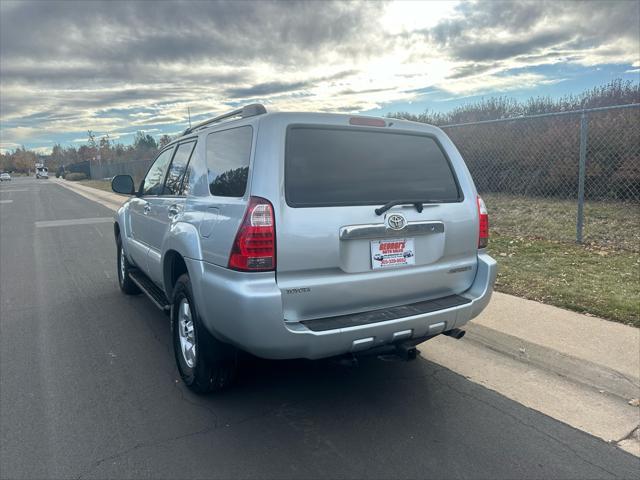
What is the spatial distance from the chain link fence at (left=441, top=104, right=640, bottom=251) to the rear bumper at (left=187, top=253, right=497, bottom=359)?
5.57m

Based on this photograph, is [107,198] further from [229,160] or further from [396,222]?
[396,222]

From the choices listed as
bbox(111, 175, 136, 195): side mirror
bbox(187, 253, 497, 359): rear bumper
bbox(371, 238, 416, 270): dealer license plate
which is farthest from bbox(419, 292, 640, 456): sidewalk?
bbox(111, 175, 136, 195): side mirror

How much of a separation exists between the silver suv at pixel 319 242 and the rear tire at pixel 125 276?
270 cm

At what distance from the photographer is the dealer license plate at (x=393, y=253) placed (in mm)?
3111

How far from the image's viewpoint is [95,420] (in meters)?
3.28

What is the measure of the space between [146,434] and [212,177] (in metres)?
1.74

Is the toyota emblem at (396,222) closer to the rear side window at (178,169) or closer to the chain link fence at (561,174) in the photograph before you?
the rear side window at (178,169)

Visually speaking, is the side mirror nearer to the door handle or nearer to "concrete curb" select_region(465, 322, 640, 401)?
the door handle

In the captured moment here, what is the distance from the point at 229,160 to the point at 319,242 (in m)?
0.92

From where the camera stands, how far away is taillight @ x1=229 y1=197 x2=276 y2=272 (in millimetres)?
2842

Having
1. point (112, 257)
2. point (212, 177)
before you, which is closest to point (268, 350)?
point (212, 177)

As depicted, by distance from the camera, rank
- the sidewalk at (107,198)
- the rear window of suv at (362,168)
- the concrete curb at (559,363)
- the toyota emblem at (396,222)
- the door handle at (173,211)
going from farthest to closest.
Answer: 1. the sidewalk at (107,198)
2. the door handle at (173,211)
3. the concrete curb at (559,363)
4. the toyota emblem at (396,222)
5. the rear window of suv at (362,168)

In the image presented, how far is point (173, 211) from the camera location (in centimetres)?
406

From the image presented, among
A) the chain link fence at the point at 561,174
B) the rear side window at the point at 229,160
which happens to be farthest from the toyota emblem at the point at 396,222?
the chain link fence at the point at 561,174
